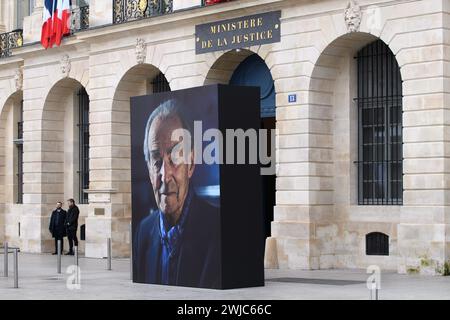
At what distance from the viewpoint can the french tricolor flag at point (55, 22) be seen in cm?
3103

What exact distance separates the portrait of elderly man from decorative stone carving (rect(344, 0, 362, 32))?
212 inches

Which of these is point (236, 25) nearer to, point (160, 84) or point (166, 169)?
point (160, 84)

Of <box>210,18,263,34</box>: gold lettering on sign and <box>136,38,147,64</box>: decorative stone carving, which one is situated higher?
<box>210,18,263,34</box>: gold lettering on sign

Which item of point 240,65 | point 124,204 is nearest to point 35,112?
point 124,204

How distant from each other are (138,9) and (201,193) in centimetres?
1097

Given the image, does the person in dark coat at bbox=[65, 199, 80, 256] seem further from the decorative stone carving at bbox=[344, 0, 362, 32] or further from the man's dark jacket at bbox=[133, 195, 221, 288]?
the man's dark jacket at bbox=[133, 195, 221, 288]

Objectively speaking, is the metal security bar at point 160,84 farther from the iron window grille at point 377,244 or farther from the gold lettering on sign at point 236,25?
the iron window grille at point 377,244

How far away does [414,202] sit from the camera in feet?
71.2

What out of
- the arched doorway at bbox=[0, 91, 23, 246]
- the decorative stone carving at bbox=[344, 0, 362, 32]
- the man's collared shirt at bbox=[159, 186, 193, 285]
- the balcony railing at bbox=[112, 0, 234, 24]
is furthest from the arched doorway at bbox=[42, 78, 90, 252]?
the man's collared shirt at bbox=[159, 186, 193, 285]

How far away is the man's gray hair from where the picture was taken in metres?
18.9

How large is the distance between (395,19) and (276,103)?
12.1ft

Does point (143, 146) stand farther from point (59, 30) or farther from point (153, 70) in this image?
point (59, 30)

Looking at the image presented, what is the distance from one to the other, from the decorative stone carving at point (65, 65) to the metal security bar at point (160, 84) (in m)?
3.19

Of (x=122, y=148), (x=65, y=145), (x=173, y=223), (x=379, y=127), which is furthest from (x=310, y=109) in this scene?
(x=65, y=145)
